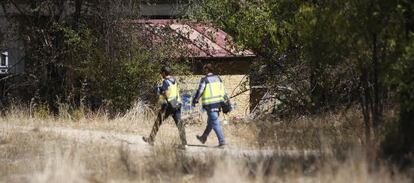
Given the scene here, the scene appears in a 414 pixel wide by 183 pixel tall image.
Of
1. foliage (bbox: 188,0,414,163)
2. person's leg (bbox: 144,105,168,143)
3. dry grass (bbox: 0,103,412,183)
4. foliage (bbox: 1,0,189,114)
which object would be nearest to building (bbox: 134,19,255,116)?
foliage (bbox: 1,0,189,114)

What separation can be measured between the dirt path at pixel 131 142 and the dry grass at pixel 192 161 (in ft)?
0.53

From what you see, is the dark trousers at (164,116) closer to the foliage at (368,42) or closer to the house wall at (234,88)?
the foliage at (368,42)

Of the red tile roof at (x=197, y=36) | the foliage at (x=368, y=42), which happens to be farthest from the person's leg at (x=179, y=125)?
the red tile roof at (x=197, y=36)

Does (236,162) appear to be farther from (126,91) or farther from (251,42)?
(126,91)

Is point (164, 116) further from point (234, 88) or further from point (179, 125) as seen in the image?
point (234, 88)

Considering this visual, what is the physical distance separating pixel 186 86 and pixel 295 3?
9.76 meters

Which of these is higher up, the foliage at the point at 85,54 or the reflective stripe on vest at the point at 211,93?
the foliage at the point at 85,54

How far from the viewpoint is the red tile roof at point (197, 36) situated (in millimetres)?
22469

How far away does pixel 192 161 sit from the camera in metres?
10.4

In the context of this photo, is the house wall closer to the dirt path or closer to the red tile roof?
the red tile roof

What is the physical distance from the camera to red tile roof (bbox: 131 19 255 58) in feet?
73.7

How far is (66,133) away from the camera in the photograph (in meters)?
15.2

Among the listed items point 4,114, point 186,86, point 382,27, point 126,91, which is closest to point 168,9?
point 186,86

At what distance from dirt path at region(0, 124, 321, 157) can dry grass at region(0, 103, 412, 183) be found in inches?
6.4
